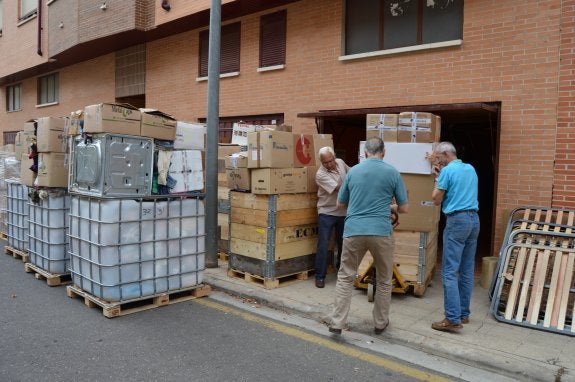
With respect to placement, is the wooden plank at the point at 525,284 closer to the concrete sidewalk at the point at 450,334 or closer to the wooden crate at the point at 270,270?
the concrete sidewalk at the point at 450,334

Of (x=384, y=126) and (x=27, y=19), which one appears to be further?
(x=27, y=19)

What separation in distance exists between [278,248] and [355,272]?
5.89 ft

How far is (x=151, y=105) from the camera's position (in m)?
13.6

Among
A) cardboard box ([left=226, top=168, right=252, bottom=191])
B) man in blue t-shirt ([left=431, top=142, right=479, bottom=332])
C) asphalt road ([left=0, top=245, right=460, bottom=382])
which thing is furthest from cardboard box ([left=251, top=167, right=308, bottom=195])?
man in blue t-shirt ([left=431, top=142, right=479, bottom=332])

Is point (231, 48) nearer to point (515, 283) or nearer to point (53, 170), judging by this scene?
point (53, 170)

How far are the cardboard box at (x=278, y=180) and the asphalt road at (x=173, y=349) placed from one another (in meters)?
1.60

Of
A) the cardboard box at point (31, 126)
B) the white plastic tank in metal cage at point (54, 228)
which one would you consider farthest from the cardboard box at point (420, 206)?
the cardboard box at point (31, 126)

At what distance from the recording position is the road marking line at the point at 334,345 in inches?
155

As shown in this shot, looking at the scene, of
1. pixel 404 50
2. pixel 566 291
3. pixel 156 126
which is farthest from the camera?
pixel 404 50

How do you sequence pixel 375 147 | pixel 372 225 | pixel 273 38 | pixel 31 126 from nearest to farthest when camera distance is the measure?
pixel 372 225 → pixel 375 147 → pixel 31 126 → pixel 273 38

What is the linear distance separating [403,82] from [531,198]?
2.78m

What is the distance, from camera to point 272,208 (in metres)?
6.16

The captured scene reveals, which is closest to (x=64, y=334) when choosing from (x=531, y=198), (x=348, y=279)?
(x=348, y=279)

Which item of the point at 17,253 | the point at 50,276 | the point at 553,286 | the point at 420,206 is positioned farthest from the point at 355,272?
the point at 17,253
